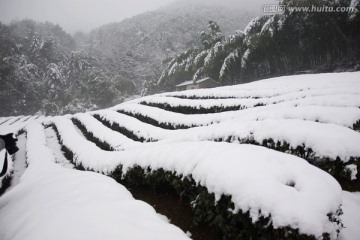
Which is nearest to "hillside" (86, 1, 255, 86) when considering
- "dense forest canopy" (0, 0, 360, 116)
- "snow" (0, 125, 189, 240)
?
"dense forest canopy" (0, 0, 360, 116)

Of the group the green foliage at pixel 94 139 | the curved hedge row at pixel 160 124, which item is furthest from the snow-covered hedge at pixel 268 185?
the green foliage at pixel 94 139

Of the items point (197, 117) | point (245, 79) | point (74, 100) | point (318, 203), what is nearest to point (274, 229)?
point (318, 203)

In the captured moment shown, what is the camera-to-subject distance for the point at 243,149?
489 cm

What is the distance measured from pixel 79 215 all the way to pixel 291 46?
37869 millimetres

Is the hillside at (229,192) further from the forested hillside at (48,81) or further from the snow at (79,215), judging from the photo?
the forested hillside at (48,81)

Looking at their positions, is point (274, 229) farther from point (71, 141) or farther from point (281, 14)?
point (281, 14)

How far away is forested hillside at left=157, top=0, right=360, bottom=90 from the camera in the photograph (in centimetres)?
3041

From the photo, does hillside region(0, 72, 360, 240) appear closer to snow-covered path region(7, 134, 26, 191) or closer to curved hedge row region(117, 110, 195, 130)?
snow-covered path region(7, 134, 26, 191)

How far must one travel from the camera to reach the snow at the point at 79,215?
114 inches

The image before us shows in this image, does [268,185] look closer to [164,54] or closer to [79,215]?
[79,215]

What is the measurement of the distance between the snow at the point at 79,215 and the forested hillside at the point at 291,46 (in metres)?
30.5

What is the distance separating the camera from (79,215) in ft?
11.0

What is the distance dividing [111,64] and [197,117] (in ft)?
284

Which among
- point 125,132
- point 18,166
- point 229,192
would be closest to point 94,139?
point 125,132
